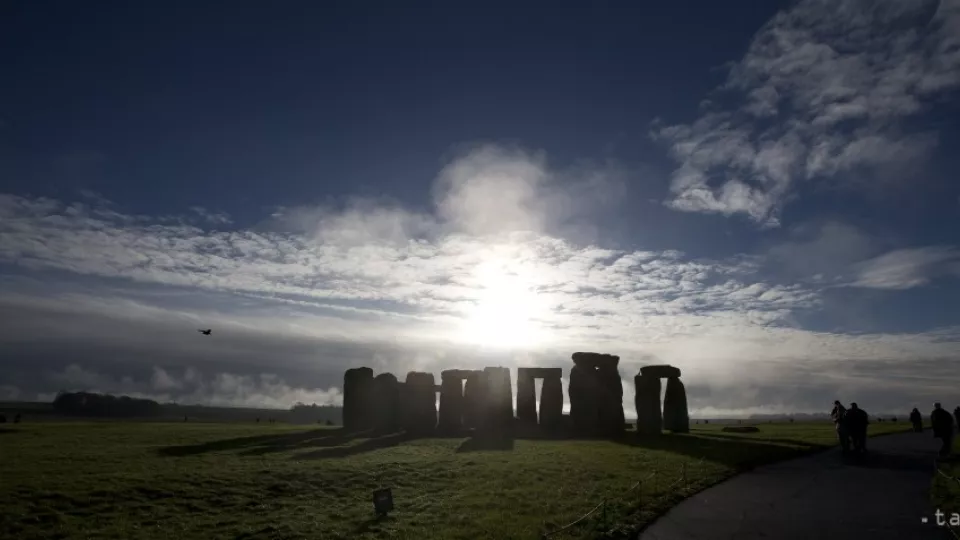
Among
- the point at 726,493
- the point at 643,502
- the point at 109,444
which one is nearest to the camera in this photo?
the point at 643,502

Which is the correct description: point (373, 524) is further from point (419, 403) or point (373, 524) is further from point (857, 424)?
point (419, 403)

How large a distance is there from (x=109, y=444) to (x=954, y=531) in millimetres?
42811

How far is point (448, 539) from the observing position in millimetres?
17938

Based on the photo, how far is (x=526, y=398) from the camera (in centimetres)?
5456

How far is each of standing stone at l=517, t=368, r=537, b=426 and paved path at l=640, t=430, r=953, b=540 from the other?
26.8 metres

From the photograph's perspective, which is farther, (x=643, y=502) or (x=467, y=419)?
(x=467, y=419)

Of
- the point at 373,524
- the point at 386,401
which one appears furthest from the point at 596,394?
the point at 373,524

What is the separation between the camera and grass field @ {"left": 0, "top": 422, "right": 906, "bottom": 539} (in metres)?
19.8

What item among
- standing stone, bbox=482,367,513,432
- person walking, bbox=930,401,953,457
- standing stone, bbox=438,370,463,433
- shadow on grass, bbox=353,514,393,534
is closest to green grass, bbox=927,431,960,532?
person walking, bbox=930,401,953,457

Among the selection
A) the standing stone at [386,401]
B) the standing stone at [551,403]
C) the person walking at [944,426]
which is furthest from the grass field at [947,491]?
the standing stone at [386,401]

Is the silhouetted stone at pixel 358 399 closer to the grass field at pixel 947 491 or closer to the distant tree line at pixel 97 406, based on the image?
the grass field at pixel 947 491

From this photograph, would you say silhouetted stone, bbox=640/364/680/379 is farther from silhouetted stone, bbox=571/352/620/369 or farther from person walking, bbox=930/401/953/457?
person walking, bbox=930/401/953/457

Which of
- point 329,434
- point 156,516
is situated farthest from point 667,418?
point 156,516

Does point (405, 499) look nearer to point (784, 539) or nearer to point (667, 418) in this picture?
point (784, 539)
